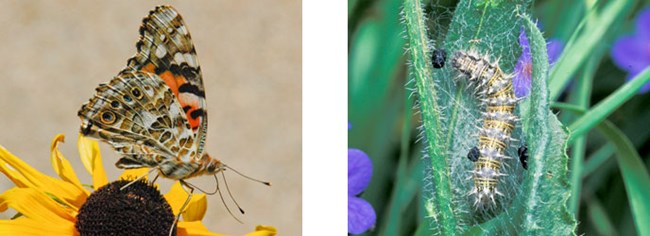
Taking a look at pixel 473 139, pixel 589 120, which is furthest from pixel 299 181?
pixel 589 120

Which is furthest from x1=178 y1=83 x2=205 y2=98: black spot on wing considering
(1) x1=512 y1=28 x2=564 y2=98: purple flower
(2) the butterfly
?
(1) x1=512 y1=28 x2=564 y2=98: purple flower

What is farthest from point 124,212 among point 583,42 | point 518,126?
point 583,42

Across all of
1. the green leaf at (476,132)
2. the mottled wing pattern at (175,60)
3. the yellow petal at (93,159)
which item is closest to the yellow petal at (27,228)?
the yellow petal at (93,159)

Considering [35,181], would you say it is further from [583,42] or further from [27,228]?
[583,42]

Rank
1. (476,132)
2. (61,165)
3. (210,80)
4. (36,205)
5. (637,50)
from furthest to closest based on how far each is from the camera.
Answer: (210,80) < (61,165) < (36,205) < (476,132) < (637,50)

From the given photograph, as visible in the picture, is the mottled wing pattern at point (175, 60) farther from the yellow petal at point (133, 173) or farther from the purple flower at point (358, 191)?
the purple flower at point (358, 191)

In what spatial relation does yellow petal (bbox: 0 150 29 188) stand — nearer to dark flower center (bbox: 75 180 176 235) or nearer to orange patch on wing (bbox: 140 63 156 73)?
dark flower center (bbox: 75 180 176 235)
